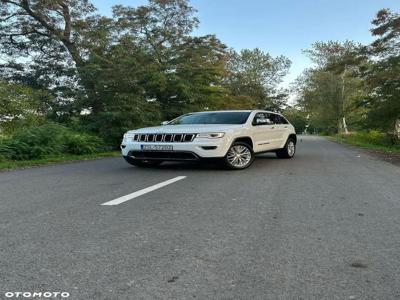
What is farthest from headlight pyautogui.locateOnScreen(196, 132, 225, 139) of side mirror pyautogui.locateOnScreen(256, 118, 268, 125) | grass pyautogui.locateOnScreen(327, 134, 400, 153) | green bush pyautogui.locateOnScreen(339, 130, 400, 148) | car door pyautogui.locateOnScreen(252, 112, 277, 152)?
green bush pyautogui.locateOnScreen(339, 130, 400, 148)

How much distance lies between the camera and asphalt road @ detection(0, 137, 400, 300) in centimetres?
247

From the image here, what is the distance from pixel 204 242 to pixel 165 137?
5.19 metres

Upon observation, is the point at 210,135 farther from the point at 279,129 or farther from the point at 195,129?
the point at 279,129

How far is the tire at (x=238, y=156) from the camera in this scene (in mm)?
8521

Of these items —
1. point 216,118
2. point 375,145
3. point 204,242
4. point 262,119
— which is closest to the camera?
point 204,242

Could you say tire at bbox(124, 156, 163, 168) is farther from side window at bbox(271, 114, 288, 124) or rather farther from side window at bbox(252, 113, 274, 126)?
side window at bbox(271, 114, 288, 124)

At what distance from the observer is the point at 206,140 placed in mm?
8109

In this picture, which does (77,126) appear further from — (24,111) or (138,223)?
(138,223)

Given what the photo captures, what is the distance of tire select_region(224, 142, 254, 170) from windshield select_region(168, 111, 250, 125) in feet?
2.50

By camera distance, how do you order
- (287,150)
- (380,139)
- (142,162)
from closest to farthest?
1. (142,162)
2. (287,150)
3. (380,139)

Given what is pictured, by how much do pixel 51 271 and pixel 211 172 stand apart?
18.8 ft

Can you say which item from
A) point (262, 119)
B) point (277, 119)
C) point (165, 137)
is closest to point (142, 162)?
point (165, 137)

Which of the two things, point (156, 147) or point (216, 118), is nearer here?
point (156, 147)

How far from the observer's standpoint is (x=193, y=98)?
2034cm
